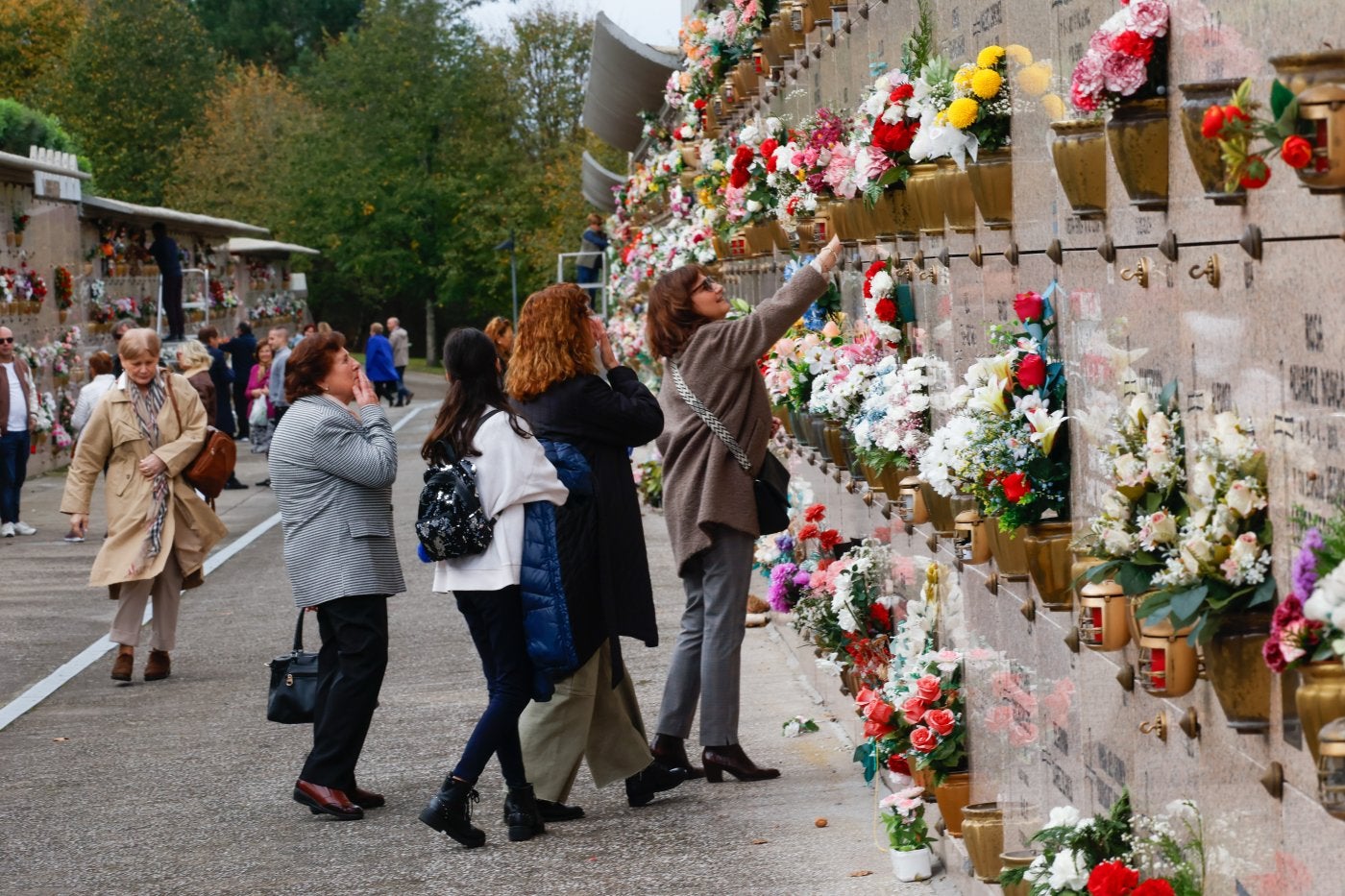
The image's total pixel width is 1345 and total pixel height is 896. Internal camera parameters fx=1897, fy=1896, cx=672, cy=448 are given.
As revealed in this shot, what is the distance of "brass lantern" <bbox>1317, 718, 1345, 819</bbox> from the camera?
2.43 meters

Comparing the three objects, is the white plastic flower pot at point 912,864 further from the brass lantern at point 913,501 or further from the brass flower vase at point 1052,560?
the brass flower vase at point 1052,560

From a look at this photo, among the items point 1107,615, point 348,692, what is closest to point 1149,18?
point 1107,615

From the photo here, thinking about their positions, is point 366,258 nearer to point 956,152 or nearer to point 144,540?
point 144,540

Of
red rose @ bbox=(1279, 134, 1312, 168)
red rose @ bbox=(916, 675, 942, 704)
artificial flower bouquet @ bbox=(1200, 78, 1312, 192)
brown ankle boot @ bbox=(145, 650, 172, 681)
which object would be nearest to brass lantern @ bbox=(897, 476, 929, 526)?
red rose @ bbox=(916, 675, 942, 704)

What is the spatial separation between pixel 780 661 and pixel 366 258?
50.3m

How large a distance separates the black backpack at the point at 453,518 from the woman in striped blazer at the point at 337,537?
0.59 meters

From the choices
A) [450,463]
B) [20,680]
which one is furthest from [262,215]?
[450,463]

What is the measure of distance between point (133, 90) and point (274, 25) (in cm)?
1813

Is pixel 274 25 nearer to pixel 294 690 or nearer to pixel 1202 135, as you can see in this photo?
pixel 294 690

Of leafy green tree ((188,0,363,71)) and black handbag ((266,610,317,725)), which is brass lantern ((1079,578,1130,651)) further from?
leafy green tree ((188,0,363,71))

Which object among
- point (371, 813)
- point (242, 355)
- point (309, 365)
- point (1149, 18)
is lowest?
point (371, 813)

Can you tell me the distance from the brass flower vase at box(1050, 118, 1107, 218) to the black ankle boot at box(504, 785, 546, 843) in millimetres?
3436

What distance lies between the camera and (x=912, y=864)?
19.0 feet

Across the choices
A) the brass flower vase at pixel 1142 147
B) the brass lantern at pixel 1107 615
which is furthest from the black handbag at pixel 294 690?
the brass flower vase at pixel 1142 147
